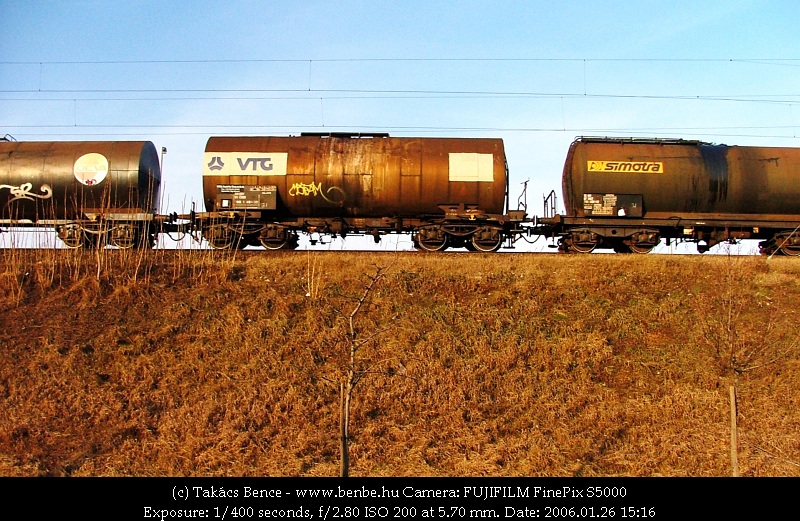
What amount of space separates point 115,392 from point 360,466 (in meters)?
4.19

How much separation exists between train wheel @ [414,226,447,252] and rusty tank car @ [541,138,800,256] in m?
2.87

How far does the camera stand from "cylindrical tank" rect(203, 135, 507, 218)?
17109 millimetres

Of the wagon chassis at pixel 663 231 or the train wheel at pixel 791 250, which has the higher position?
the wagon chassis at pixel 663 231

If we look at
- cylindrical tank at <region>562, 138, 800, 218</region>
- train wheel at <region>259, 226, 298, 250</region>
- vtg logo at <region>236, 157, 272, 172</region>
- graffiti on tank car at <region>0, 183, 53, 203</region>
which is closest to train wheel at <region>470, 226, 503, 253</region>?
cylindrical tank at <region>562, 138, 800, 218</region>

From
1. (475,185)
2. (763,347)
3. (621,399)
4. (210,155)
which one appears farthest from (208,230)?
(763,347)

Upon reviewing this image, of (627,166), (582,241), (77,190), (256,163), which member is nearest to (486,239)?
(582,241)

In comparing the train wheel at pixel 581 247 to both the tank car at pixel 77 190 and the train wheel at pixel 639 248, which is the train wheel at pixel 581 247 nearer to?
the train wheel at pixel 639 248

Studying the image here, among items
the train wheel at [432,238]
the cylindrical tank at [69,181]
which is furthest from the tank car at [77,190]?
the train wheel at [432,238]

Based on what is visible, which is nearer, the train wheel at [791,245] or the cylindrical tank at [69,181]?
the cylindrical tank at [69,181]

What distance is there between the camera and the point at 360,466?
813 centimetres

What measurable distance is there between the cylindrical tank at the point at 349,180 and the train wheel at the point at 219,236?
58 cm

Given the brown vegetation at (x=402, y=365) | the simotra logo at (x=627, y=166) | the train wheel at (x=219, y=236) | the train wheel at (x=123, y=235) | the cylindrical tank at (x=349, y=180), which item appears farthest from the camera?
the simotra logo at (x=627, y=166)

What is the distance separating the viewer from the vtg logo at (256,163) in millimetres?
17172
